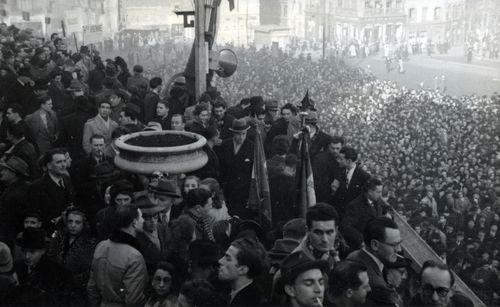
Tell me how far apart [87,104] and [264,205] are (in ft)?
10.8

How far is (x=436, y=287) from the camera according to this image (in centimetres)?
362

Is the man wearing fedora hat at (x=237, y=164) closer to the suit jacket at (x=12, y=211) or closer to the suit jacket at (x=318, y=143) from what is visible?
the suit jacket at (x=318, y=143)

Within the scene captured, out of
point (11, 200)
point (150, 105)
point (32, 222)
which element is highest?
point (150, 105)

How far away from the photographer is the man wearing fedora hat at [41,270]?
386 centimetres

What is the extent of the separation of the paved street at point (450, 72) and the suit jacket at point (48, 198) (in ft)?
42.4

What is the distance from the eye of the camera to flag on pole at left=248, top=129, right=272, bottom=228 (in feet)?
19.3

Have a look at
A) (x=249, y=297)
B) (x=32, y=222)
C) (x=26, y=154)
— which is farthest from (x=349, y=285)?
(x=26, y=154)

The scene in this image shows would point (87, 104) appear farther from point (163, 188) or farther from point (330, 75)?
point (330, 75)

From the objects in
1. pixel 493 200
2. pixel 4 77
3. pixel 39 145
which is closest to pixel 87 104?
pixel 39 145

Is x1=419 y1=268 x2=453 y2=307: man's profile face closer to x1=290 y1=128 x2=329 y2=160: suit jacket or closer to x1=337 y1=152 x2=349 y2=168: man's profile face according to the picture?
x1=337 y1=152 x2=349 y2=168: man's profile face

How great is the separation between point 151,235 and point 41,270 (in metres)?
0.93

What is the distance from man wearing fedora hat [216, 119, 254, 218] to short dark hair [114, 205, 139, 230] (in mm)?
2949

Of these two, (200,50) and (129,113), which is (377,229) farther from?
(200,50)

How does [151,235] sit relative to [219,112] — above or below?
below
